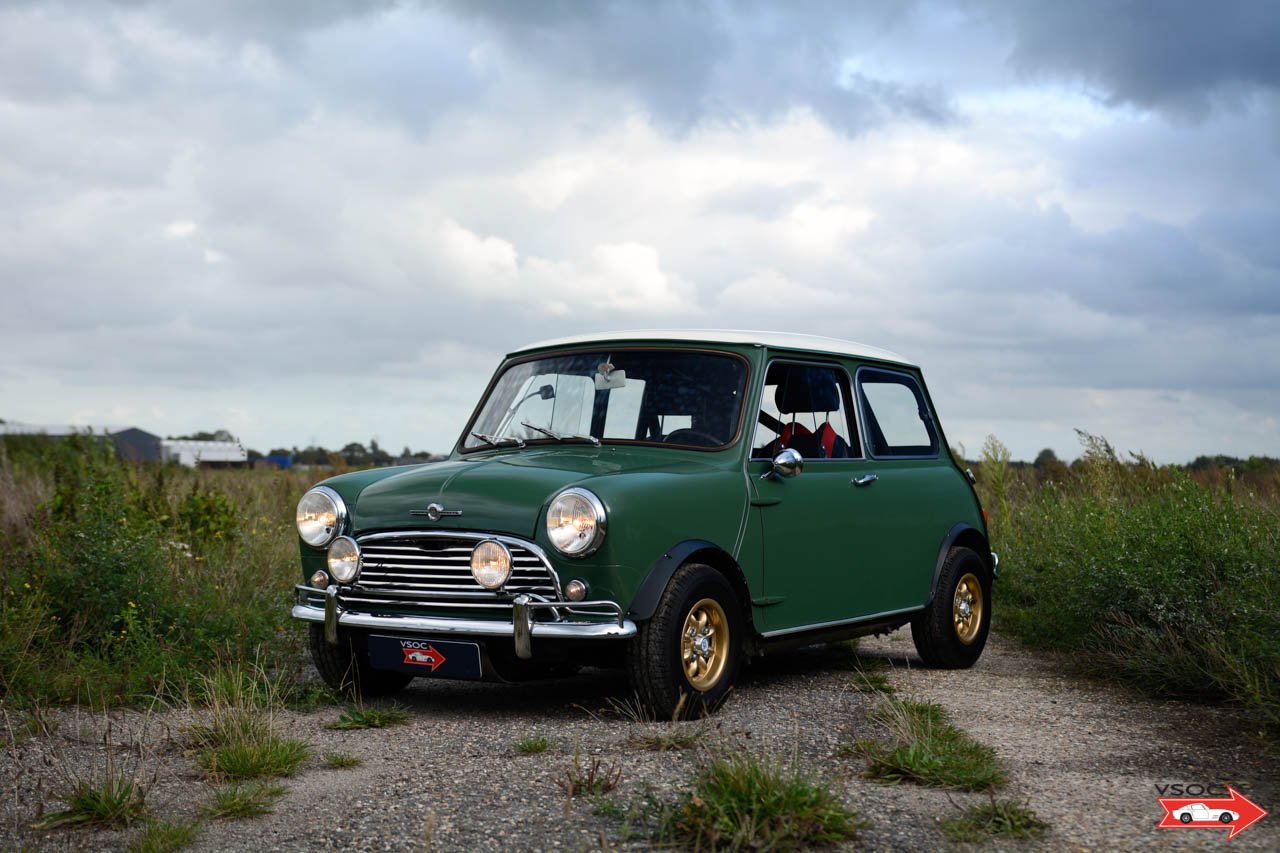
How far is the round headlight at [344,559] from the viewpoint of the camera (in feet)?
21.5

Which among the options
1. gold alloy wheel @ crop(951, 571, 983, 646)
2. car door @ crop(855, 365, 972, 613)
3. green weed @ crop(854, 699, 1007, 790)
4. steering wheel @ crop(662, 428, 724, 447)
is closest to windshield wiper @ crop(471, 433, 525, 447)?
steering wheel @ crop(662, 428, 724, 447)

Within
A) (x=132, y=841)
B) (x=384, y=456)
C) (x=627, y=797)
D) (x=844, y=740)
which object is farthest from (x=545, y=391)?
(x=384, y=456)

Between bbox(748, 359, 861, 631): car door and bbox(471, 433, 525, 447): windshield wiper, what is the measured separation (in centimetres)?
141

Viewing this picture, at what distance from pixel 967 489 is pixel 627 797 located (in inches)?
204

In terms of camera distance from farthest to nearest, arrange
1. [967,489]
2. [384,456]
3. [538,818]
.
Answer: [384,456]
[967,489]
[538,818]

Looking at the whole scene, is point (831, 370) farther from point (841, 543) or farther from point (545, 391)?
point (545, 391)

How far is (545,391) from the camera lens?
25.1 feet

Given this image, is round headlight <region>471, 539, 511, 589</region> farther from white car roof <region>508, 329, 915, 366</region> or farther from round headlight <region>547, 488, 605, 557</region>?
white car roof <region>508, 329, 915, 366</region>

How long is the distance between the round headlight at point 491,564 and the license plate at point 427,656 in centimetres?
34

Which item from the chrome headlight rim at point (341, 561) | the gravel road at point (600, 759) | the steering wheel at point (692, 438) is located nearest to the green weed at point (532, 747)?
the gravel road at point (600, 759)

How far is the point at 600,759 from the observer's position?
5.38m

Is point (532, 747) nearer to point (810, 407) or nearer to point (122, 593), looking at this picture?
point (810, 407)

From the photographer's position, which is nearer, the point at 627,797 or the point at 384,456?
the point at 627,797

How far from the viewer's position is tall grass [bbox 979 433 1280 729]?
266 inches
